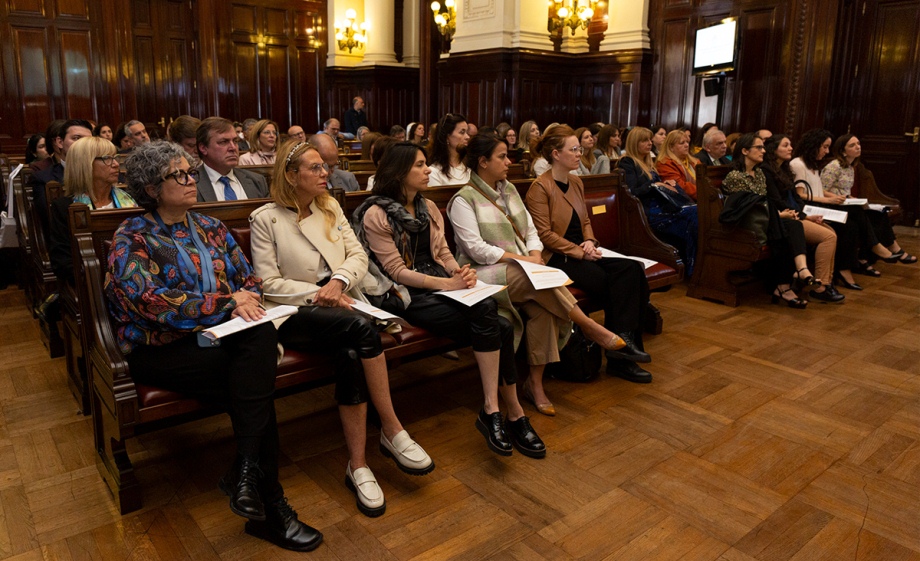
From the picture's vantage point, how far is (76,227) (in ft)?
7.61

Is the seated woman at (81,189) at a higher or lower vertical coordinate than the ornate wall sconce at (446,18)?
lower

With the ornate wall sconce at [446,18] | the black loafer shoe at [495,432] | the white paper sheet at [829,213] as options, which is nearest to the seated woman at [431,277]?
the black loafer shoe at [495,432]

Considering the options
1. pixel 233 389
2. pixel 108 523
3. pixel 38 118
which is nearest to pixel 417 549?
pixel 233 389

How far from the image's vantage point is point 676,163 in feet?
18.6

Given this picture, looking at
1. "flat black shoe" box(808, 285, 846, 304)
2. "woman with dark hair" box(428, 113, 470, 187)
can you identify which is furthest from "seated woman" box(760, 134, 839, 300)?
"woman with dark hair" box(428, 113, 470, 187)

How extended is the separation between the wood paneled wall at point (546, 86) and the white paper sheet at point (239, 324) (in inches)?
295

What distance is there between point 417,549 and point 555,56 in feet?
27.9

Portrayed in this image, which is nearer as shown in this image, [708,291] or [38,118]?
[708,291]

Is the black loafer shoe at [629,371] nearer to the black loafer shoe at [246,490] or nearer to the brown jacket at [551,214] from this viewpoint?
the brown jacket at [551,214]

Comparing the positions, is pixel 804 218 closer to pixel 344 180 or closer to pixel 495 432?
pixel 344 180

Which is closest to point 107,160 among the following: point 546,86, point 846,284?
point 846,284

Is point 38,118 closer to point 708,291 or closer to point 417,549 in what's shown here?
point 708,291

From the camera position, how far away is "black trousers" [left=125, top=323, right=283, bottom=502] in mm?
2148

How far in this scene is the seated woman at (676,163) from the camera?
18.4 feet
